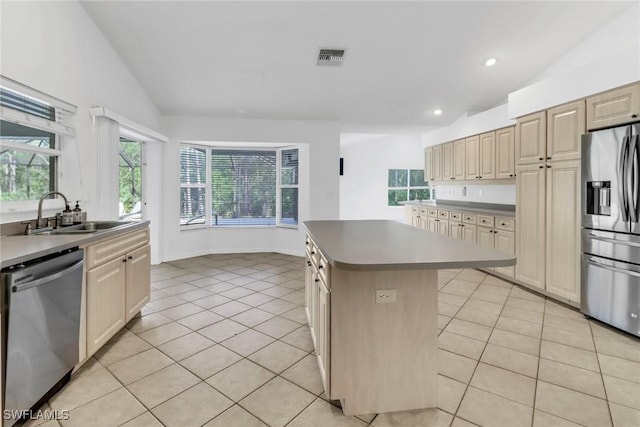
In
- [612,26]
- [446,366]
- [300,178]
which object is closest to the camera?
[446,366]

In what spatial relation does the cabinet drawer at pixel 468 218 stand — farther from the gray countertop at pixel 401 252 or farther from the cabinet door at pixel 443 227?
the gray countertop at pixel 401 252

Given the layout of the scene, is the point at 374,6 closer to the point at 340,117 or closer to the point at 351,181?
the point at 340,117

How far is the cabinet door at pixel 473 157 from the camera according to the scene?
4.96 metres

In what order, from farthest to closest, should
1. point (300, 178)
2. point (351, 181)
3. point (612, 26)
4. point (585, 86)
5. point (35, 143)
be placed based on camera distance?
point (351, 181) < point (300, 178) < point (612, 26) < point (585, 86) < point (35, 143)

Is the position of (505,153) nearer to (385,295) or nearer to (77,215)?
(385,295)

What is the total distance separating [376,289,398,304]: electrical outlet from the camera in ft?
5.26

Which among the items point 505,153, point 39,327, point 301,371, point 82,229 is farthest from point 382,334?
point 505,153

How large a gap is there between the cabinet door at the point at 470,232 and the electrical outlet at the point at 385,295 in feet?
11.8

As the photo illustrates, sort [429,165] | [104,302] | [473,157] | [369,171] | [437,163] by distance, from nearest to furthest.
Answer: [104,302] < [473,157] < [437,163] < [429,165] < [369,171]

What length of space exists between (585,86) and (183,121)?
5.37 metres

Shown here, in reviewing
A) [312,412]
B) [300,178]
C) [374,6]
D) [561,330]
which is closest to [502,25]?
[374,6]

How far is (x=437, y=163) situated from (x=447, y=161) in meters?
0.37

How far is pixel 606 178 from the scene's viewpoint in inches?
109

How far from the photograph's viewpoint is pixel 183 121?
5.27 metres
